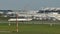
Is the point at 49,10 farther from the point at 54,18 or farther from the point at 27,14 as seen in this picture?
the point at 54,18

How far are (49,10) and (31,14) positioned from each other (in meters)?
35.3

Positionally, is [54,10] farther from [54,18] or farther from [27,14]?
[54,18]

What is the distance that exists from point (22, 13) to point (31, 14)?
4788 mm

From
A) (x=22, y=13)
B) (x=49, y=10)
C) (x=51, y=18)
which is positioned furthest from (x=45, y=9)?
(x=51, y=18)

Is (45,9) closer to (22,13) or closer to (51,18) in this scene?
(22,13)

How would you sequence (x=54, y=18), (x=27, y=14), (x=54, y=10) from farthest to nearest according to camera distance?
(x=54, y=10)
(x=27, y=14)
(x=54, y=18)

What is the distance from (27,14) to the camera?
8606 centimetres

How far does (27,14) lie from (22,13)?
3795 millimetres

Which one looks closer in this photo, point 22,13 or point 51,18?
point 51,18

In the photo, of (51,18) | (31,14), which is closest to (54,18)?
(51,18)

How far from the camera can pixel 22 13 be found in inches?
3511

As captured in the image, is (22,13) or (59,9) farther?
(59,9)

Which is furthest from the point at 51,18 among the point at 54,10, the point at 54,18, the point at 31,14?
the point at 54,10

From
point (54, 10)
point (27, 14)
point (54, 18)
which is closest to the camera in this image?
point (54, 18)
